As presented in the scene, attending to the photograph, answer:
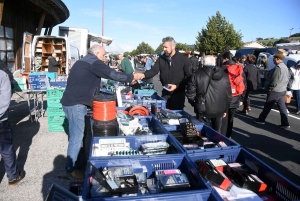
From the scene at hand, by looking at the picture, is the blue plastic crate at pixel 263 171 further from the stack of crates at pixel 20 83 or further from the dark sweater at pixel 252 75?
the dark sweater at pixel 252 75

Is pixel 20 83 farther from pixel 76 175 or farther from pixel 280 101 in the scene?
pixel 280 101

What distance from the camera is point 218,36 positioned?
35.8 meters

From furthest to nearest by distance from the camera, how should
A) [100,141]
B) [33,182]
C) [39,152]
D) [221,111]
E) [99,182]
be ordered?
1. [39,152]
2. [221,111]
3. [33,182]
4. [100,141]
5. [99,182]

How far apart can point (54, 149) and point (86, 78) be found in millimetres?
2202

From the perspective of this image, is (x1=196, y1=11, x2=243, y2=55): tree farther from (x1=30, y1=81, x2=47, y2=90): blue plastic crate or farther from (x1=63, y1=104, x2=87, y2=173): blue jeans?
(x1=63, y1=104, x2=87, y2=173): blue jeans

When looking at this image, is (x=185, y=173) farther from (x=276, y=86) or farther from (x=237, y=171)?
(x=276, y=86)

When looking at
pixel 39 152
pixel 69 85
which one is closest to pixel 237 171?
pixel 69 85

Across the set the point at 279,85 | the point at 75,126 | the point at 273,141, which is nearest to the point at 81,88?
the point at 75,126

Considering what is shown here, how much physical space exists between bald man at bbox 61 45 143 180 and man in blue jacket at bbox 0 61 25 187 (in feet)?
2.36

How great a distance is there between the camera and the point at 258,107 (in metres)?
8.96

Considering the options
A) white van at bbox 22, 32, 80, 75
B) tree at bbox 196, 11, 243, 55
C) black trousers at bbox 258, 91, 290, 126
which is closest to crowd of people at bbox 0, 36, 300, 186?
black trousers at bbox 258, 91, 290, 126

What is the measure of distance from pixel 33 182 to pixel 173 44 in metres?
3.48

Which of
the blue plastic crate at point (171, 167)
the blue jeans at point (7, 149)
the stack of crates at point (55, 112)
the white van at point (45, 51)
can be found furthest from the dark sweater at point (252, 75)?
the white van at point (45, 51)

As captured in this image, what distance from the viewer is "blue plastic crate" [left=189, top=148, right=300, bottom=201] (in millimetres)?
1713
